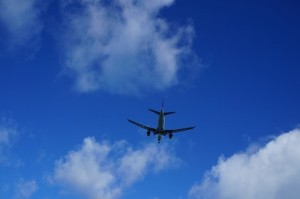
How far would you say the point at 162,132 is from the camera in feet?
509

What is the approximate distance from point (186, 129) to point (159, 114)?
395 inches

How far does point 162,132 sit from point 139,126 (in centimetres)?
698

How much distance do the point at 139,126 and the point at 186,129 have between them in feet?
43.4

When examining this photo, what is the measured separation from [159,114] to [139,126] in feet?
28.6

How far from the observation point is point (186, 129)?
156 meters

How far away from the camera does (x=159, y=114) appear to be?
15162cm

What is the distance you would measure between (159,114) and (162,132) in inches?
246

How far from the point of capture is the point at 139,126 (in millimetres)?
157375

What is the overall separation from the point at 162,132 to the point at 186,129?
6.92 m
